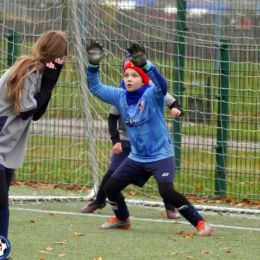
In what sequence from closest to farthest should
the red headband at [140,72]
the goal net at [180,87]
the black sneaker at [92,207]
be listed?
1. the red headband at [140,72]
2. the black sneaker at [92,207]
3. the goal net at [180,87]

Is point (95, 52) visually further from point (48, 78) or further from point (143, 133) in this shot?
point (48, 78)

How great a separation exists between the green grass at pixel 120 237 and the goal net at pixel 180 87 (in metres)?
0.71

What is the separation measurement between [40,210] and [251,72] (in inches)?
112

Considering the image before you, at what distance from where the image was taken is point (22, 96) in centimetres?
546

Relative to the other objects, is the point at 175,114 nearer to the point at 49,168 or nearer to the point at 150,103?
the point at 150,103

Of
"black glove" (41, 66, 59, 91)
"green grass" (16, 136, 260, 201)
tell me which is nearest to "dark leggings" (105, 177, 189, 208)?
"black glove" (41, 66, 59, 91)

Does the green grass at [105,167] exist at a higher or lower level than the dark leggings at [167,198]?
lower

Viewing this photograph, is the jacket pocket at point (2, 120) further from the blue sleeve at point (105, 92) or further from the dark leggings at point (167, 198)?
the dark leggings at point (167, 198)

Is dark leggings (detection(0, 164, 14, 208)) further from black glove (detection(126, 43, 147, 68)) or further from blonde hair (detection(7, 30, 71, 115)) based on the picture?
black glove (detection(126, 43, 147, 68))

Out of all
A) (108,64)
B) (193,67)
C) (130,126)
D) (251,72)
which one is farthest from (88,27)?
(130,126)

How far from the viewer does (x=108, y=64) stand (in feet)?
30.1

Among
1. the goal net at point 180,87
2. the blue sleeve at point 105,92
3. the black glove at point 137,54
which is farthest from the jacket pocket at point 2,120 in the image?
the goal net at point 180,87

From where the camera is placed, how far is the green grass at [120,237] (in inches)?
239

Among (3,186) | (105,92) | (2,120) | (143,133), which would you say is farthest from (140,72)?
(3,186)
